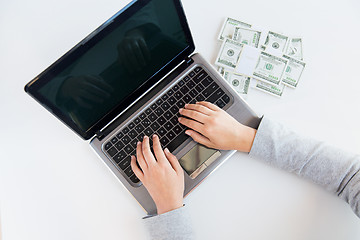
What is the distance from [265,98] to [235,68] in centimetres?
13

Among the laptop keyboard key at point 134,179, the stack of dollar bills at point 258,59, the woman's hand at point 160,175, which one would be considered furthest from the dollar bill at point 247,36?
the laptop keyboard key at point 134,179

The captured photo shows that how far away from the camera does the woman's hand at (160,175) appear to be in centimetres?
75

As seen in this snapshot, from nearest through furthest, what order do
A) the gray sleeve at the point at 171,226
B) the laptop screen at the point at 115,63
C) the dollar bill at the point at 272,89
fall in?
the laptop screen at the point at 115,63 < the gray sleeve at the point at 171,226 < the dollar bill at the point at 272,89

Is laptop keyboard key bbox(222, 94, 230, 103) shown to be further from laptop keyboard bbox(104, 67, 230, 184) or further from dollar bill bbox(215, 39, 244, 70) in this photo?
dollar bill bbox(215, 39, 244, 70)

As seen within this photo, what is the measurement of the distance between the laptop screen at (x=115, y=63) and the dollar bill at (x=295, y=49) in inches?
13.1

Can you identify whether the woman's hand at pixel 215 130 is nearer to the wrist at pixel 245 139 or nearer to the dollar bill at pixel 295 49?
the wrist at pixel 245 139

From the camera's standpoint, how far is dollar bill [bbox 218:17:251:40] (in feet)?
2.97

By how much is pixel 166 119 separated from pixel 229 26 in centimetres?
37

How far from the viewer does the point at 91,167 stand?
833 mm

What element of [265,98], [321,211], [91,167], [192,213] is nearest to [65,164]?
[91,167]

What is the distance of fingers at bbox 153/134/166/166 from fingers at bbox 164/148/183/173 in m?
0.02

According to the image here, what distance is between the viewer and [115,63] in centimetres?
70

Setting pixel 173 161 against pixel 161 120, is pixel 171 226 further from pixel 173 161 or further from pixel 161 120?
pixel 161 120

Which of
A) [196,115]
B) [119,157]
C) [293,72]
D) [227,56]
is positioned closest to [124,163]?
[119,157]
